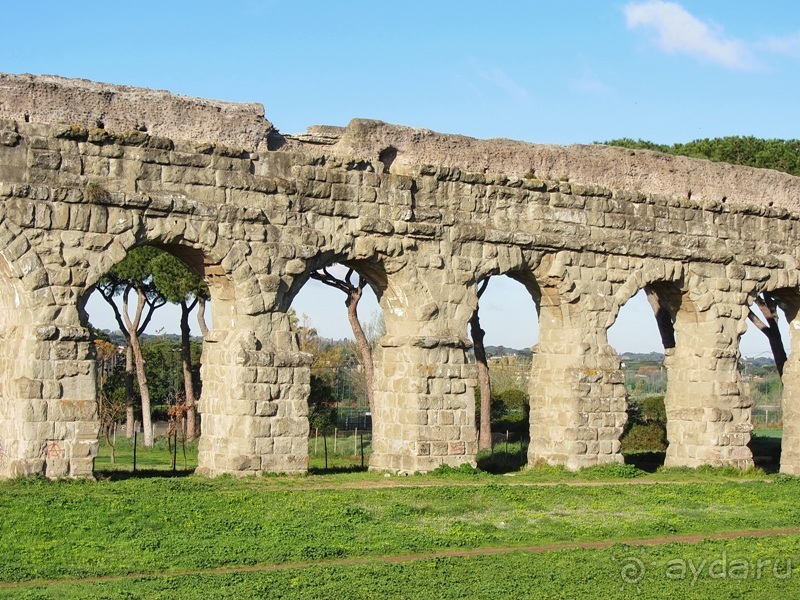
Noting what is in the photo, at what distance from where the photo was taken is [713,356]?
66.0 feet

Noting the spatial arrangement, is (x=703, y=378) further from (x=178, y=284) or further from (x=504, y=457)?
(x=178, y=284)

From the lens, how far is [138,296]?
98.9 feet

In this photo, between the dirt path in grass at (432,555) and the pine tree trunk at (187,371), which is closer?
the dirt path in grass at (432,555)

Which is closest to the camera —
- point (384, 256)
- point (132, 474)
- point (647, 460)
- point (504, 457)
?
point (132, 474)

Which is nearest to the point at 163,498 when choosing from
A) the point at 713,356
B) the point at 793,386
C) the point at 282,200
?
the point at 282,200

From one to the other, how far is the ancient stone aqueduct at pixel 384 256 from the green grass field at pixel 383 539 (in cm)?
110

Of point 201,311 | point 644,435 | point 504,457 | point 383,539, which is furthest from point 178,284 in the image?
point 383,539

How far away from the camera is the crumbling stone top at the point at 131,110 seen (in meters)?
15.3

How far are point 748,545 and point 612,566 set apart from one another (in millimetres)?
2086

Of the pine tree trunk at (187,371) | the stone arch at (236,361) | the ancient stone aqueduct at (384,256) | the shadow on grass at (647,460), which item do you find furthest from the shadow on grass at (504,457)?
the pine tree trunk at (187,371)

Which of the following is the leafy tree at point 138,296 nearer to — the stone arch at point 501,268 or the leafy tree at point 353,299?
the leafy tree at point 353,299

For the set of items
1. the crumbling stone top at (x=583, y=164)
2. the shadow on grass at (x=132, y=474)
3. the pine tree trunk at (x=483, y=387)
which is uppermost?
the crumbling stone top at (x=583, y=164)

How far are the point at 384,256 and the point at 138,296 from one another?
1419cm

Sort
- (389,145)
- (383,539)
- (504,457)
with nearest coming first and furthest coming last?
1. (383,539)
2. (389,145)
3. (504,457)
